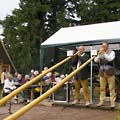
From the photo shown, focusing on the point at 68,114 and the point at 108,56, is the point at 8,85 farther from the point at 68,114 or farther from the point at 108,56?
the point at 108,56

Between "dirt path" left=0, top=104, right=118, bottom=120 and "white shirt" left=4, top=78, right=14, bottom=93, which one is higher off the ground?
"white shirt" left=4, top=78, right=14, bottom=93

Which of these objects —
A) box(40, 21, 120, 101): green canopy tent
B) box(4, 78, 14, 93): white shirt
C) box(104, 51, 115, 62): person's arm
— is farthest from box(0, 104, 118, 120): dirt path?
box(4, 78, 14, 93): white shirt

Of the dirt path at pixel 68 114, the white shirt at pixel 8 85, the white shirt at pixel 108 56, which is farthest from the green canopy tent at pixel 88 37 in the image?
the dirt path at pixel 68 114

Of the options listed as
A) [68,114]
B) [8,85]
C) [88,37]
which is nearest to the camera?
[68,114]

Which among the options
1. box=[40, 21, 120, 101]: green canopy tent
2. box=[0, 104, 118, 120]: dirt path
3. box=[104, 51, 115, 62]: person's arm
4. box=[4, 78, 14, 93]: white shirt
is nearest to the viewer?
box=[0, 104, 118, 120]: dirt path

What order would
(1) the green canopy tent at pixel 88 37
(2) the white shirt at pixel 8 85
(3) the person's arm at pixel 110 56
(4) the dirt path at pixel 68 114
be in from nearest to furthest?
(4) the dirt path at pixel 68 114 → (3) the person's arm at pixel 110 56 → (1) the green canopy tent at pixel 88 37 → (2) the white shirt at pixel 8 85

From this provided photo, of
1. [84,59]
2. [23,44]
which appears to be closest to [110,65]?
[84,59]

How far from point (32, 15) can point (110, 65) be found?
97.8ft

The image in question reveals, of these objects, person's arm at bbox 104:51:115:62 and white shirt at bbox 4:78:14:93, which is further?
white shirt at bbox 4:78:14:93

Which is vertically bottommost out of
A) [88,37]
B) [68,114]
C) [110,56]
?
[68,114]

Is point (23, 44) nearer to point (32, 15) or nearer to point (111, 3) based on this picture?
point (32, 15)

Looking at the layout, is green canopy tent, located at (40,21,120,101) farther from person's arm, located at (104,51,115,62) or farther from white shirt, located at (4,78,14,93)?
white shirt, located at (4,78,14,93)

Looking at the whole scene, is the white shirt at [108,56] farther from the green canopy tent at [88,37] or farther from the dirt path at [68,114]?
the dirt path at [68,114]

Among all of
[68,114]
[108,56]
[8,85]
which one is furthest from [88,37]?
[8,85]
